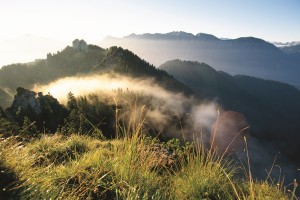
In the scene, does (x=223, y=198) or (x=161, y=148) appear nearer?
(x=223, y=198)

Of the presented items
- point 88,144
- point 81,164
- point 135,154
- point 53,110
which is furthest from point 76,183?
point 53,110

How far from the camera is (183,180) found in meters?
6.62

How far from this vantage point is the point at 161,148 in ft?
33.6

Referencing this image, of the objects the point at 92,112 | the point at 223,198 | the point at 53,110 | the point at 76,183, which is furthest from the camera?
the point at 92,112

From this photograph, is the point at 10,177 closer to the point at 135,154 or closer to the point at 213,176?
the point at 135,154

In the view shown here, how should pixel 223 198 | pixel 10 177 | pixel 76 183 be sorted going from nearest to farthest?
pixel 10 177 < pixel 76 183 < pixel 223 198

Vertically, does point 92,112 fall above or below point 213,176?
below

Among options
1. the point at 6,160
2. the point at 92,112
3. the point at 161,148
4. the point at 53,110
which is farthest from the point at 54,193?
the point at 92,112

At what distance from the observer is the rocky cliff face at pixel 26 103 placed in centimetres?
11438

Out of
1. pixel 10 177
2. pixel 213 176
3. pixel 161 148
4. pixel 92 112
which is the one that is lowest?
pixel 92 112

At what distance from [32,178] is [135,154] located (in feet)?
7.21

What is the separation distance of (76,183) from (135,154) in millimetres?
1200

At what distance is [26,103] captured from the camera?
380 feet

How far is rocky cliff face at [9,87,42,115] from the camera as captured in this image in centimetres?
11438
